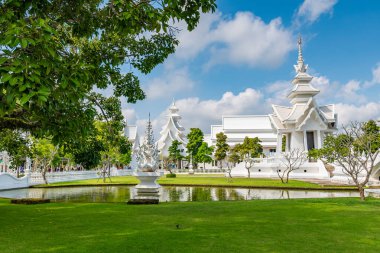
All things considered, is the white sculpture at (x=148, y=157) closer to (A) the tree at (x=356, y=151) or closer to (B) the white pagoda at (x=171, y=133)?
(A) the tree at (x=356, y=151)

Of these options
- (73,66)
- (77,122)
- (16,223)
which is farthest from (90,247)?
(16,223)

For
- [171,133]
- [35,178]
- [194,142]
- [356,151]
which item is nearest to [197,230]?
[356,151]

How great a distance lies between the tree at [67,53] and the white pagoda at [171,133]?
4633 cm

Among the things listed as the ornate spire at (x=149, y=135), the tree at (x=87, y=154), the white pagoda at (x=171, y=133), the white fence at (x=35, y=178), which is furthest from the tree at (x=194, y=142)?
the tree at (x=87, y=154)

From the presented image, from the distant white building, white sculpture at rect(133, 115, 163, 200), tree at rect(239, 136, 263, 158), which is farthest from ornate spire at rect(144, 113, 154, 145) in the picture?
the distant white building

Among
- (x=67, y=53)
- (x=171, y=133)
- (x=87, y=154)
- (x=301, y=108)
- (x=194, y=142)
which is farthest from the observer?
(x=171, y=133)

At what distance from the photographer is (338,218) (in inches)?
309

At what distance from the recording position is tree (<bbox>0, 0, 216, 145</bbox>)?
3.50m

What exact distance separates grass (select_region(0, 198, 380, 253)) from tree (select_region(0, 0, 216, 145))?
1850 millimetres

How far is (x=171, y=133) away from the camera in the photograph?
59000 millimetres

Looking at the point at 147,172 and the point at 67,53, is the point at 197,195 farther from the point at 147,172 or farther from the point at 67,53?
the point at 67,53

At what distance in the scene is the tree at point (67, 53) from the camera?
11.5ft

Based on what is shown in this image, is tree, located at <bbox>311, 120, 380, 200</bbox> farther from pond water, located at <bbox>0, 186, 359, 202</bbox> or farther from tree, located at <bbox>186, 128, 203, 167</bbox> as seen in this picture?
tree, located at <bbox>186, 128, 203, 167</bbox>

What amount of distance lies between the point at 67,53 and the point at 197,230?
409cm
